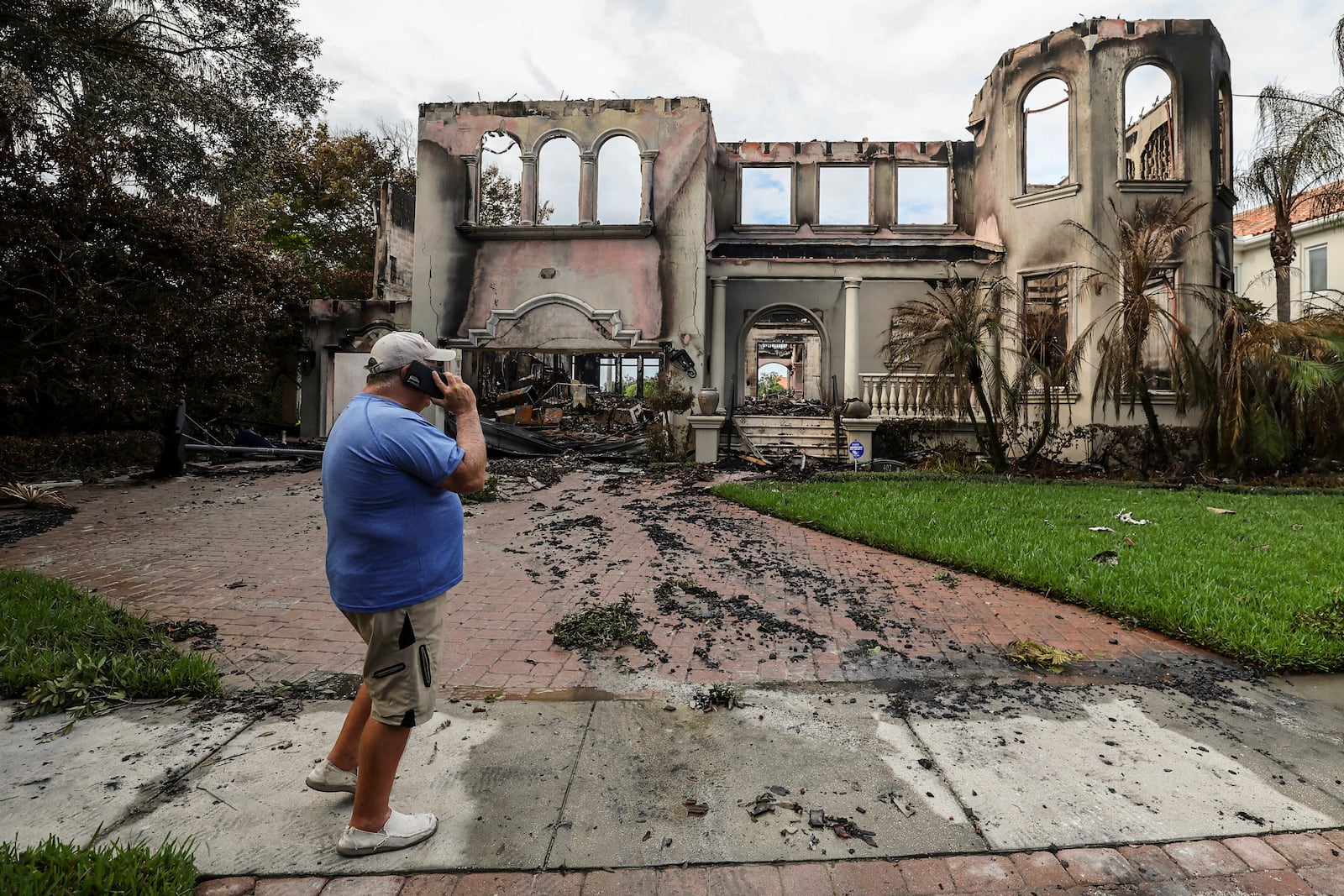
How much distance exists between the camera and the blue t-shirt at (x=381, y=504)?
6.25 ft

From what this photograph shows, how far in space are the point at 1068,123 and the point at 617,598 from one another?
44.5ft

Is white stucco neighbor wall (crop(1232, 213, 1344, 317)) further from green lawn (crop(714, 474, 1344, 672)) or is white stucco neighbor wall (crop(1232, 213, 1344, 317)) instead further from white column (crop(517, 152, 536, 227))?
white column (crop(517, 152, 536, 227))

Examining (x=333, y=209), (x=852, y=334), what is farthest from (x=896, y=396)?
(x=333, y=209)

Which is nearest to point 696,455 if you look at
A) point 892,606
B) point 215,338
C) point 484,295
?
point 484,295

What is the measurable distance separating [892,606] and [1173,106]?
13.6 m

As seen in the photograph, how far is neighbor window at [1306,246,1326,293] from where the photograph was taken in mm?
19578

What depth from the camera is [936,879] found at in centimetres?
186

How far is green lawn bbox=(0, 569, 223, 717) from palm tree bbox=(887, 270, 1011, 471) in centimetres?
963

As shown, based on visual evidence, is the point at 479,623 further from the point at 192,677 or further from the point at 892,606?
the point at 892,606

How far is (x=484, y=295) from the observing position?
14336 millimetres

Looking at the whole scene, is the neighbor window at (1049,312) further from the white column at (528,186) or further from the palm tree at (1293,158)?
the white column at (528,186)

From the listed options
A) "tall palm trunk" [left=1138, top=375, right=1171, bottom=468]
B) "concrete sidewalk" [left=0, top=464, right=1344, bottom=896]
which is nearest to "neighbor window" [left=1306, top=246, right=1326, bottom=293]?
"tall palm trunk" [left=1138, top=375, right=1171, bottom=468]

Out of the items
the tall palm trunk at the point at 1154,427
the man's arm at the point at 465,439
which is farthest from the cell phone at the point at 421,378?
the tall palm trunk at the point at 1154,427

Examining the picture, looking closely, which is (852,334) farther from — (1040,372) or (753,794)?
(753,794)
